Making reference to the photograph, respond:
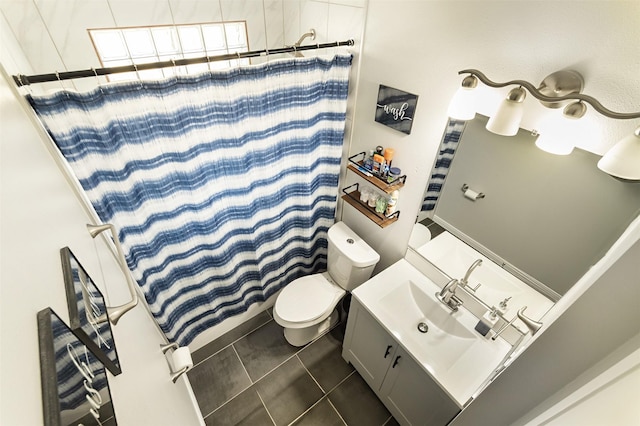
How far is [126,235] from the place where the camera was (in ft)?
4.38

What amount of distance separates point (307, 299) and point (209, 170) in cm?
112

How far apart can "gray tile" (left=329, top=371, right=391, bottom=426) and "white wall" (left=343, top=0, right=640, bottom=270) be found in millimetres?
1112

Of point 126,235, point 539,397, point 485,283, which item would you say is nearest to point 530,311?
point 485,283

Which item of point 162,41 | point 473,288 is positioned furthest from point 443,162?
point 162,41

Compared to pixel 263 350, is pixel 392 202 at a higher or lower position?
higher

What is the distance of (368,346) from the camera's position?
182cm

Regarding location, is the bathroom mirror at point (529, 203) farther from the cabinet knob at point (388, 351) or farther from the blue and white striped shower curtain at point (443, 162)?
the cabinet knob at point (388, 351)

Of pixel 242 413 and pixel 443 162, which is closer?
pixel 443 162

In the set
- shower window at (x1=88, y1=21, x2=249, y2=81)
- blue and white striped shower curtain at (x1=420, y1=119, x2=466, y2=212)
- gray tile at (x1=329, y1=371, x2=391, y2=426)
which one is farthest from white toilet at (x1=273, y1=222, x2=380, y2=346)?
shower window at (x1=88, y1=21, x2=249, y2=81)

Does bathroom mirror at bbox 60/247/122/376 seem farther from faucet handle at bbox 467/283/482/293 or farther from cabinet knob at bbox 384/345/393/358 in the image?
faucet handle at bbox 467/283/482/293

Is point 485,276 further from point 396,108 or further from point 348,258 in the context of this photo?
point 396,108

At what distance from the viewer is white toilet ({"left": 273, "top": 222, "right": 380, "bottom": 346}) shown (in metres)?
1.95

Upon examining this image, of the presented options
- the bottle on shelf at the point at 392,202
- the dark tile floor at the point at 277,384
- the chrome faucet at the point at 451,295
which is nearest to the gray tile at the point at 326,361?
the dark tile floor at the point at 277,384

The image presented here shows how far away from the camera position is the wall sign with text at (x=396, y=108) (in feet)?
4.87
